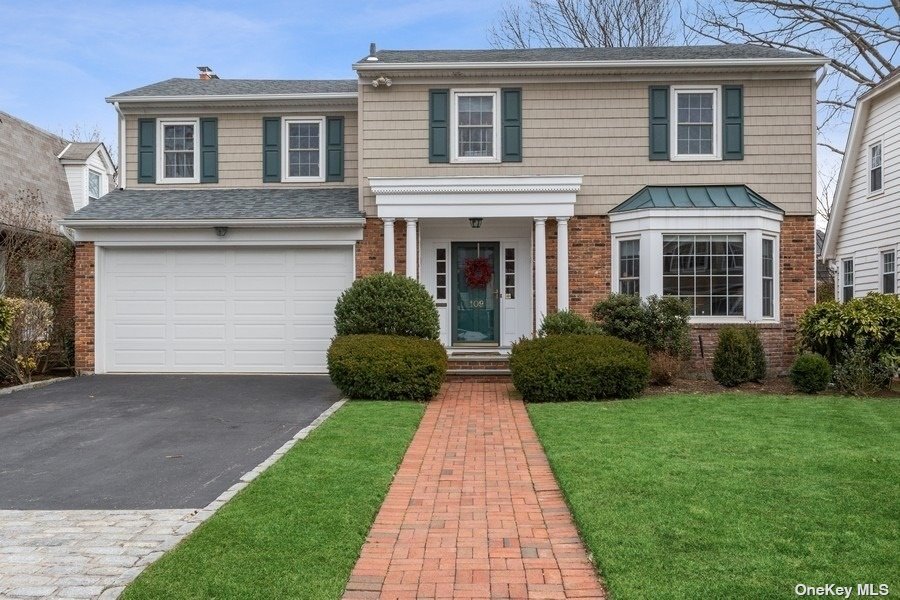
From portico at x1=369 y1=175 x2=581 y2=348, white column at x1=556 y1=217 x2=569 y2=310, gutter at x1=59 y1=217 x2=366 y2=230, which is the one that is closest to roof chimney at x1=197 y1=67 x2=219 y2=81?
gutter at x1=59 y1=217 x2=366 y2=230

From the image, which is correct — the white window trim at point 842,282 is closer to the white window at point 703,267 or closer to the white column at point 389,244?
the white window at point 703,267

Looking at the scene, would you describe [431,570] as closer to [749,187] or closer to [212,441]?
[212,441]

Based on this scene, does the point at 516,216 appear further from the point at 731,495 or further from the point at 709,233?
the point at 731,495

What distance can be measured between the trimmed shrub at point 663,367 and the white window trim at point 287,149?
7.87 metres

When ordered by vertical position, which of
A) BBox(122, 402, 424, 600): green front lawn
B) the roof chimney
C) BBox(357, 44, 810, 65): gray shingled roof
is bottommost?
BBox(122, 402, 424, 600): green front lawn

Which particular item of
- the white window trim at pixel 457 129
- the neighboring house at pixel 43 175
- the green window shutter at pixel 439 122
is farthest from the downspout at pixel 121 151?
the white window trim at pixel 457 129

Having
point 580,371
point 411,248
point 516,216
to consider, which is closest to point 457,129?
point 516,216

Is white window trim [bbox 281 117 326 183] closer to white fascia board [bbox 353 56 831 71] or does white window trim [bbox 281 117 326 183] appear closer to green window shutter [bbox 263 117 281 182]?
green window shutter [bbox 263 117 281 182]

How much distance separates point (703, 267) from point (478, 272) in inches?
171

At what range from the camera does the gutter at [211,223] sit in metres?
13.4

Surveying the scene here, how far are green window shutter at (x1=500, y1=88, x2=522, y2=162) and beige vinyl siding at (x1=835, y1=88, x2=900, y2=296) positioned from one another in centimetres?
775

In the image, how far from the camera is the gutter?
13414 mm

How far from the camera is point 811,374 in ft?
36.4

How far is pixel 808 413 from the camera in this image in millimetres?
9227
